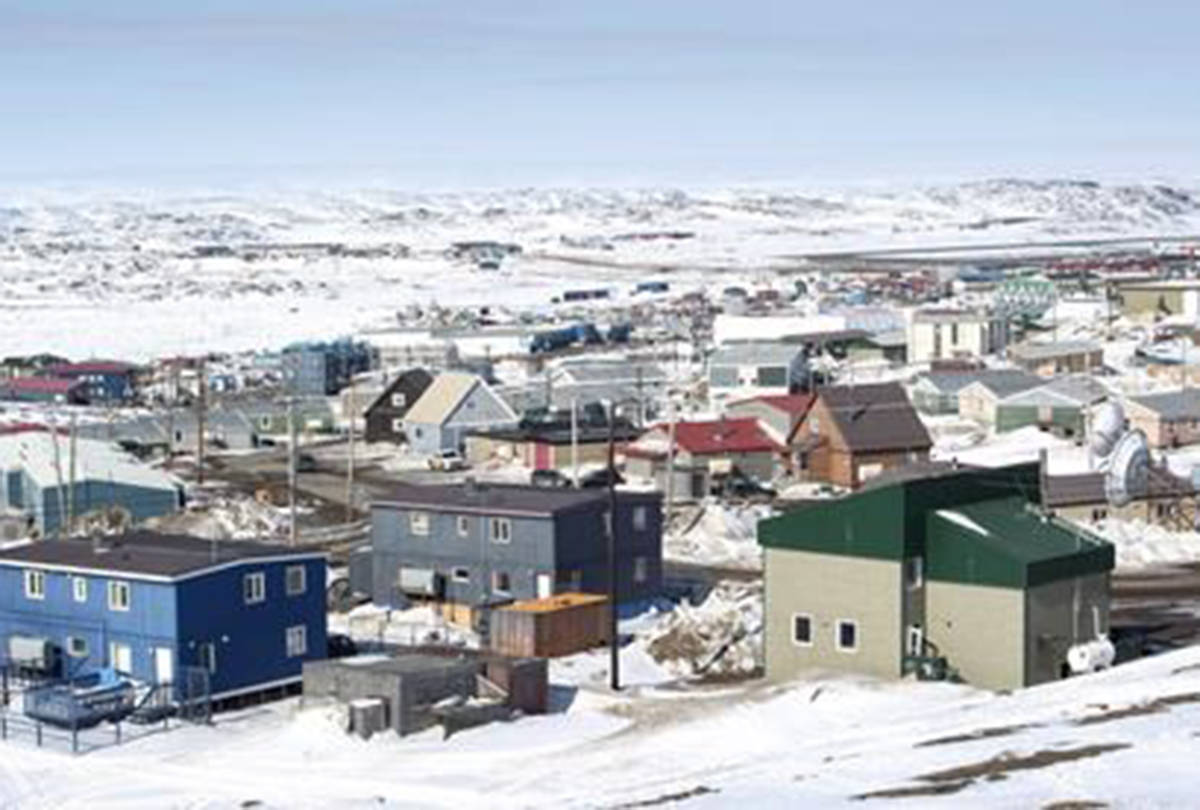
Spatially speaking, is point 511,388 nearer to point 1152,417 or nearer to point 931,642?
point 1152,417

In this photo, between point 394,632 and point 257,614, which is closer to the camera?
point 257,614

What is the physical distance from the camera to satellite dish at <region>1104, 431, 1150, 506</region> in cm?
4319

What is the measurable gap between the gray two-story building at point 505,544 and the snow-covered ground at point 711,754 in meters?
5.73

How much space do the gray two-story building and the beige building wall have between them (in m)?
5.84

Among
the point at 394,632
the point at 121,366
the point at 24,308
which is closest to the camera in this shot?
the point at 394,632

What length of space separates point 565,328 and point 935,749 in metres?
82.9

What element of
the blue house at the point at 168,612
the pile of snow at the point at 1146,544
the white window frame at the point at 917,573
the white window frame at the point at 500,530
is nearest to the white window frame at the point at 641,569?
the white window frame at the point at 500,530

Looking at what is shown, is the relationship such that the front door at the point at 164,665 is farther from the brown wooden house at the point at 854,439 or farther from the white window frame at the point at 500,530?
the brown wooden house at the point at 854,439

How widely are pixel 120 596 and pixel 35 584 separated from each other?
2020mm

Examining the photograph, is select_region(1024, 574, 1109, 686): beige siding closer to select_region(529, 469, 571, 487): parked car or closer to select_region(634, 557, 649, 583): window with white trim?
select_region(634, 557, 649, 583): window with white trim

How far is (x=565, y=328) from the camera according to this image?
10531 centimetres

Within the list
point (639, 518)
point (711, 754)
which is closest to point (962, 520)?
point (711, 754)

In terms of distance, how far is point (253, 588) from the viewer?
1184 inches

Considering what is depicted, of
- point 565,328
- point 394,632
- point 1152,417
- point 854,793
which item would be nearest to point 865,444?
point 1152,417
